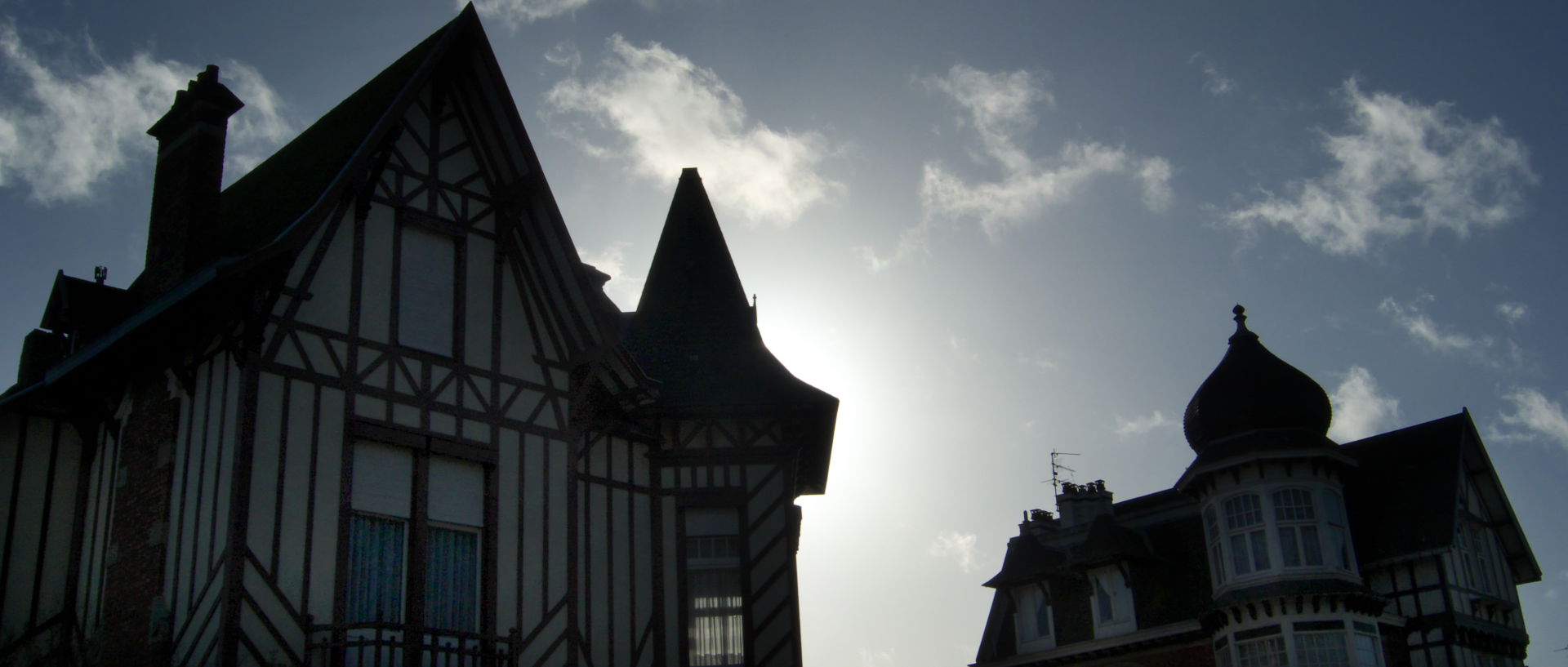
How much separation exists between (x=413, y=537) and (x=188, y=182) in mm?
5256

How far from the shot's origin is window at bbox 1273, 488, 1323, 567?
25172 millimetres

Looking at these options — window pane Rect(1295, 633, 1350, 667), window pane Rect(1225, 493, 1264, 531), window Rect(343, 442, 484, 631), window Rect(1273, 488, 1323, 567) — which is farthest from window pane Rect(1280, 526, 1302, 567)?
window Rect(343, 442, 484, 631)

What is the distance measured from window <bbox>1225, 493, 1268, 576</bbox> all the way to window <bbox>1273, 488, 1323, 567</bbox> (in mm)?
300

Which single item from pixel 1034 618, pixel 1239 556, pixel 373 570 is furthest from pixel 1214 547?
pixel 373 570

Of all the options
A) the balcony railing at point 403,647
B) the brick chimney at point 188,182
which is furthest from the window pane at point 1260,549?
the brick chimney at point 188,182

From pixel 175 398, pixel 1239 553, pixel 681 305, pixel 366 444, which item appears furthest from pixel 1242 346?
pixel 175 398

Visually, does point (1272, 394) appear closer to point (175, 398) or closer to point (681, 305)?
point (681, 305)

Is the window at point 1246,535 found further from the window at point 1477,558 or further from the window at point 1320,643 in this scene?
the window at point 1477,558

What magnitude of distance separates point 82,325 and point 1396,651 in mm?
20761

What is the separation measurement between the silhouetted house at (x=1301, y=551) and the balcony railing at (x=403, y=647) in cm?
1378

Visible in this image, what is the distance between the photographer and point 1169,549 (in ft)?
94.7

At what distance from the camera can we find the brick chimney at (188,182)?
699 inches

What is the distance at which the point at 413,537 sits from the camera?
16.8 meters

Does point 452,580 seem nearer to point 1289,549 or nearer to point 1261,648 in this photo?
point 1261,648
